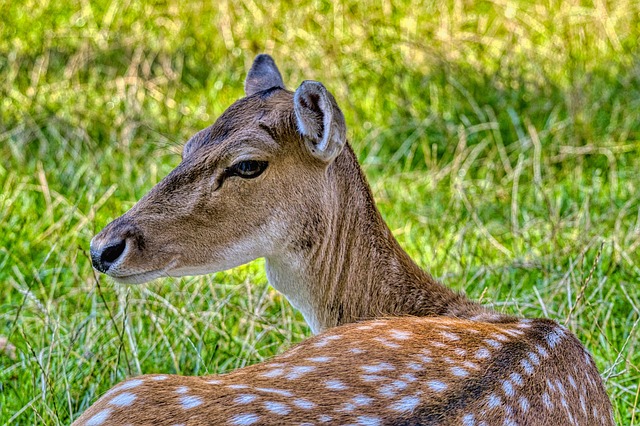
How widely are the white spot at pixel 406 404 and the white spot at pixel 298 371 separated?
29 cm

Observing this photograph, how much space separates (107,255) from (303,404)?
118cm

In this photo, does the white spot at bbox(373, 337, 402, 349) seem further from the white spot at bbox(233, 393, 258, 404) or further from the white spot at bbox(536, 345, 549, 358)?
the white spot at bbox(233, 393, 258, 404)

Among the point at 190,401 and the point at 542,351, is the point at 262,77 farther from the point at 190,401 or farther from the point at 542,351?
the point at 190,401

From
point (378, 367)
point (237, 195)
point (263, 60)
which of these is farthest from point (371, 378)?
point (263, 60)

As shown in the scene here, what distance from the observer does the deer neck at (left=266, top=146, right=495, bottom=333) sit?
3752 mm

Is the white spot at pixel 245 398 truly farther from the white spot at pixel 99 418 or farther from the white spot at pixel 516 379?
the white spot at pixel 516 379

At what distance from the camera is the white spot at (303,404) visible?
8.17 feet

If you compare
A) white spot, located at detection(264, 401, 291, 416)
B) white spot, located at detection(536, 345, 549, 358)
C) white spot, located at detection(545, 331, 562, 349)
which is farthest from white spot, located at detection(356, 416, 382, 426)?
white spot, located at detection(545, 331, 562, 349)

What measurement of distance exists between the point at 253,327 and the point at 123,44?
3.75 m

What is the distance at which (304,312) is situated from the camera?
389 cm

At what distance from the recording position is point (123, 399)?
2.62 m

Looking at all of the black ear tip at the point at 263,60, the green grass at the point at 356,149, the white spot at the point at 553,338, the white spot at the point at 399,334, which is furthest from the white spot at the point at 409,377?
the black ear tip at the point at 263,60

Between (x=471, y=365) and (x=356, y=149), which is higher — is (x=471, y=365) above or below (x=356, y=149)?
below

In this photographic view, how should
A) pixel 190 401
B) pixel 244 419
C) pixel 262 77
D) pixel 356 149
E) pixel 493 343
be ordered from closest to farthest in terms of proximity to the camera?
1. pixel 244 419
2. pixel 190 401
3. pixel 493 343
4. pixel 262 77
5. pixel 356 149
